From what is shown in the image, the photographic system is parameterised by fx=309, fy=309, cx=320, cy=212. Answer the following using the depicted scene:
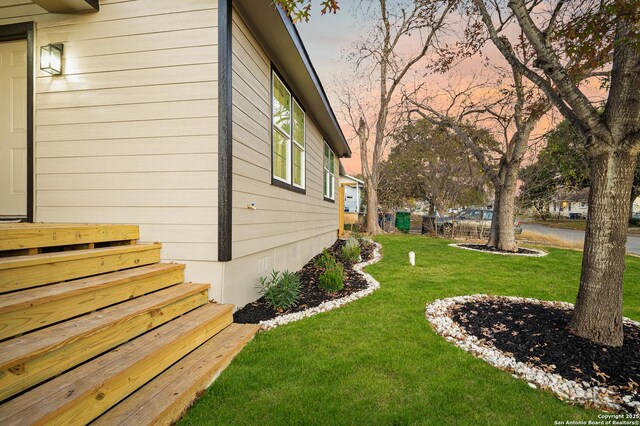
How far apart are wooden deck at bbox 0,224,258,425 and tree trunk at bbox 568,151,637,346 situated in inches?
124

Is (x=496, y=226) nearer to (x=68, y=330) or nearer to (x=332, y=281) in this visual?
(x=332, y=281)

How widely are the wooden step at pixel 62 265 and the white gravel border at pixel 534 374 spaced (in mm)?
3031

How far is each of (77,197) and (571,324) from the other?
5216 mm

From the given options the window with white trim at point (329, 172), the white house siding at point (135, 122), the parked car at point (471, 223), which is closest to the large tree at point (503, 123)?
the window with white trim at point (329, 172)

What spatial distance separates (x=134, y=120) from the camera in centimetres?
328

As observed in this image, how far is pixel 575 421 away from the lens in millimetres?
1873

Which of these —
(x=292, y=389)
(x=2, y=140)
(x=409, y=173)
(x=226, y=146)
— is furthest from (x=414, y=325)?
(x=409, y=173)

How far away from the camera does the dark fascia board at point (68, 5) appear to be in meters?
3.16

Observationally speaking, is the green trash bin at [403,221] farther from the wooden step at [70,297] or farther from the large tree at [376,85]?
the wooden step at [70,297]

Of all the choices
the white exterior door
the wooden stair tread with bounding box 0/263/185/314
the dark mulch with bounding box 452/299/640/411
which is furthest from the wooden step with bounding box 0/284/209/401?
the dark mulch with bounding box 452/299/640/411

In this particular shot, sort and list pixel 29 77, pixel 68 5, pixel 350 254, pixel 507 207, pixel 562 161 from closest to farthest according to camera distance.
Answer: pixel 68 5 → pixel 29 77 → pixel 350 254 → pixel 507 207 → pixel 562 161

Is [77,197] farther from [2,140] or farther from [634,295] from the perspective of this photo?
[634,295]

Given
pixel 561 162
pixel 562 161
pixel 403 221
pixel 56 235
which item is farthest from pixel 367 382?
pixel 403 221

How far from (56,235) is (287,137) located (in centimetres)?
355
